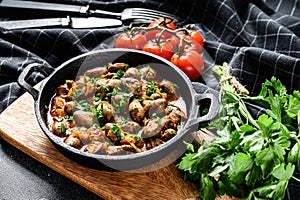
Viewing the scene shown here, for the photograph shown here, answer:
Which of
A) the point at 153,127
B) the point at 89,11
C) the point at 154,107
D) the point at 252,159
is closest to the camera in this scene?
the point at 252,159

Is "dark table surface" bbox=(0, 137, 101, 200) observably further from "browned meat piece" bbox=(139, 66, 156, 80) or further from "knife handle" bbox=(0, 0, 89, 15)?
"knife handle" bbox=(0, 0, 89, 15)

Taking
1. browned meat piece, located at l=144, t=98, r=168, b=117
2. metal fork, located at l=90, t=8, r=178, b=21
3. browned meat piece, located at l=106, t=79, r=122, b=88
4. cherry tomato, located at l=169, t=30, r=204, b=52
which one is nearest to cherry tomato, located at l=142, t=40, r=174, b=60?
cherry tomato, located at l=169, t=30, r=204, b=52

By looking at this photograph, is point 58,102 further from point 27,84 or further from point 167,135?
point 167,135

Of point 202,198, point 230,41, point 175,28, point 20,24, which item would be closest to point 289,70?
point 230,41

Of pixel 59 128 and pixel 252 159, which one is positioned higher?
pixel 252 159

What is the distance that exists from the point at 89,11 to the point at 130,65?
820 mm

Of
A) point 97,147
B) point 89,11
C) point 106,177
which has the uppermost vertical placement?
point 89,11

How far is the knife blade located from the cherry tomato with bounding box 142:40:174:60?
37 cm

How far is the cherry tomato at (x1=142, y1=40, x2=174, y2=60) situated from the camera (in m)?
3.25

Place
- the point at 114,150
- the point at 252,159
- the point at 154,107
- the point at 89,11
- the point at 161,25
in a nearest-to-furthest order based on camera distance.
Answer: the point at 252,159 < the point at 114,150 < the point at 154,107 < the point at 161,25 < the point at 89,11

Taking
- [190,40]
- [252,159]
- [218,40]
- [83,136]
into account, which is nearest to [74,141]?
[83,136]

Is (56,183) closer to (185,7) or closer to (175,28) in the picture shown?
(175,28)

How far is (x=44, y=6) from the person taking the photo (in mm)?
3584

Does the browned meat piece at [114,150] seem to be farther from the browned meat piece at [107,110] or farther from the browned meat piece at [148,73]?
the browned meat piece at [148,73]
